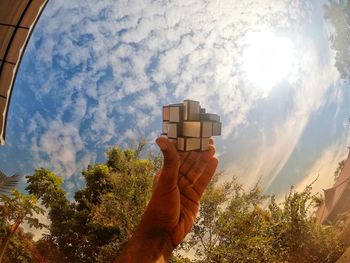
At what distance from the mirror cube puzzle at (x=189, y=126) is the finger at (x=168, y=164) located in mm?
164

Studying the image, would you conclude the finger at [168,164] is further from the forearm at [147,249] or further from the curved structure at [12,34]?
the curved structure at [12,34]

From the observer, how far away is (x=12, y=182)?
176 inches

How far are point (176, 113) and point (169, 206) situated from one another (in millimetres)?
1333

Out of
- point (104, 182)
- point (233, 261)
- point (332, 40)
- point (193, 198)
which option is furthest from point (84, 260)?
point (332, 40)

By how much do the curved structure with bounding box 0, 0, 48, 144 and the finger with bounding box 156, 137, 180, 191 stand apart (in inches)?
76.5

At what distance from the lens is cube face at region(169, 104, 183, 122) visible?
392 cm

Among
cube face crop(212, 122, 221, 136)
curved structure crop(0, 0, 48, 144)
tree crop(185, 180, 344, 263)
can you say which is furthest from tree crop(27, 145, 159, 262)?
curved structure crop(0, 0, 48, 144)

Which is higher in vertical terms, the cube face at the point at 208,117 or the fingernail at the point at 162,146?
the cube face at the point at 208,117

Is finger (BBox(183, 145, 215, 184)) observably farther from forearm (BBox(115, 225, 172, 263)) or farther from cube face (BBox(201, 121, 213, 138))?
forearm (BBox(115, 225, 172, 263))

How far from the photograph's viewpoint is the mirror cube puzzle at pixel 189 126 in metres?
3.86

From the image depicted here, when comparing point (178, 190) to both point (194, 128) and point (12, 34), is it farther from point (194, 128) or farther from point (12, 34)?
point (12, 34)

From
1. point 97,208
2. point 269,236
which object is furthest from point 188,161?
point 97,208

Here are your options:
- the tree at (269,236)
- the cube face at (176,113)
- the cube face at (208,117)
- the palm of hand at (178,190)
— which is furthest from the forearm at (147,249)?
the tree at (269,236)

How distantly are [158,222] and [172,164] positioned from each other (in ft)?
2.95
